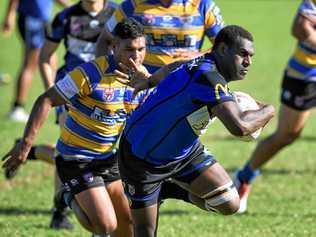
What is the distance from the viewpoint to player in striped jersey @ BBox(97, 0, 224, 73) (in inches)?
320

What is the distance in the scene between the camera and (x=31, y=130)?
21.8 ft

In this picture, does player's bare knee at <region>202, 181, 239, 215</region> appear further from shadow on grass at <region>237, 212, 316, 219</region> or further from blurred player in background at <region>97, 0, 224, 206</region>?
shadow on grass at <region>237, 212, 316, 219</region>

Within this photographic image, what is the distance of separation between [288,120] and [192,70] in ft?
10.4

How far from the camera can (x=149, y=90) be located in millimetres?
6984

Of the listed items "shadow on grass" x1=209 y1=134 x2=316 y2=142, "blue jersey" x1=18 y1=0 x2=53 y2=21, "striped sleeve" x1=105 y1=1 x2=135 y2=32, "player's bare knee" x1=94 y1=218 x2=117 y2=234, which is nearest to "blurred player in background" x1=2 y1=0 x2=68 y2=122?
"blue jersey" x1=18 y1=0 x2=53 y2=21

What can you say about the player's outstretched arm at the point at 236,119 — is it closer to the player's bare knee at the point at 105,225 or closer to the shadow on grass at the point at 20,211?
the player's bare knee at the point at 105,225

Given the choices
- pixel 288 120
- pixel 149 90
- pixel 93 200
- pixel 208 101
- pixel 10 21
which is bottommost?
pixel 10 21

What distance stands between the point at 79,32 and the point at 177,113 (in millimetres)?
2795

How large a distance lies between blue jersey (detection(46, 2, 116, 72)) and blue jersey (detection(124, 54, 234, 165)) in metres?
2.31

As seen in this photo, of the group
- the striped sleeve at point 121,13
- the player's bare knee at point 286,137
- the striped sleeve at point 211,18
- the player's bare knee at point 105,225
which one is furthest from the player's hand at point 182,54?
the player's bare knee at point 105,225

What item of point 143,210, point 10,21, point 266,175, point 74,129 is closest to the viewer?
point 143,210

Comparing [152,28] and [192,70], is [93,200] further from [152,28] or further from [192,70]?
[152,28]

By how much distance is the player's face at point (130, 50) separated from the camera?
6.76 m

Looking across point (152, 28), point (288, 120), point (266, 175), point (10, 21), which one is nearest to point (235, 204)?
point (152, 28)
